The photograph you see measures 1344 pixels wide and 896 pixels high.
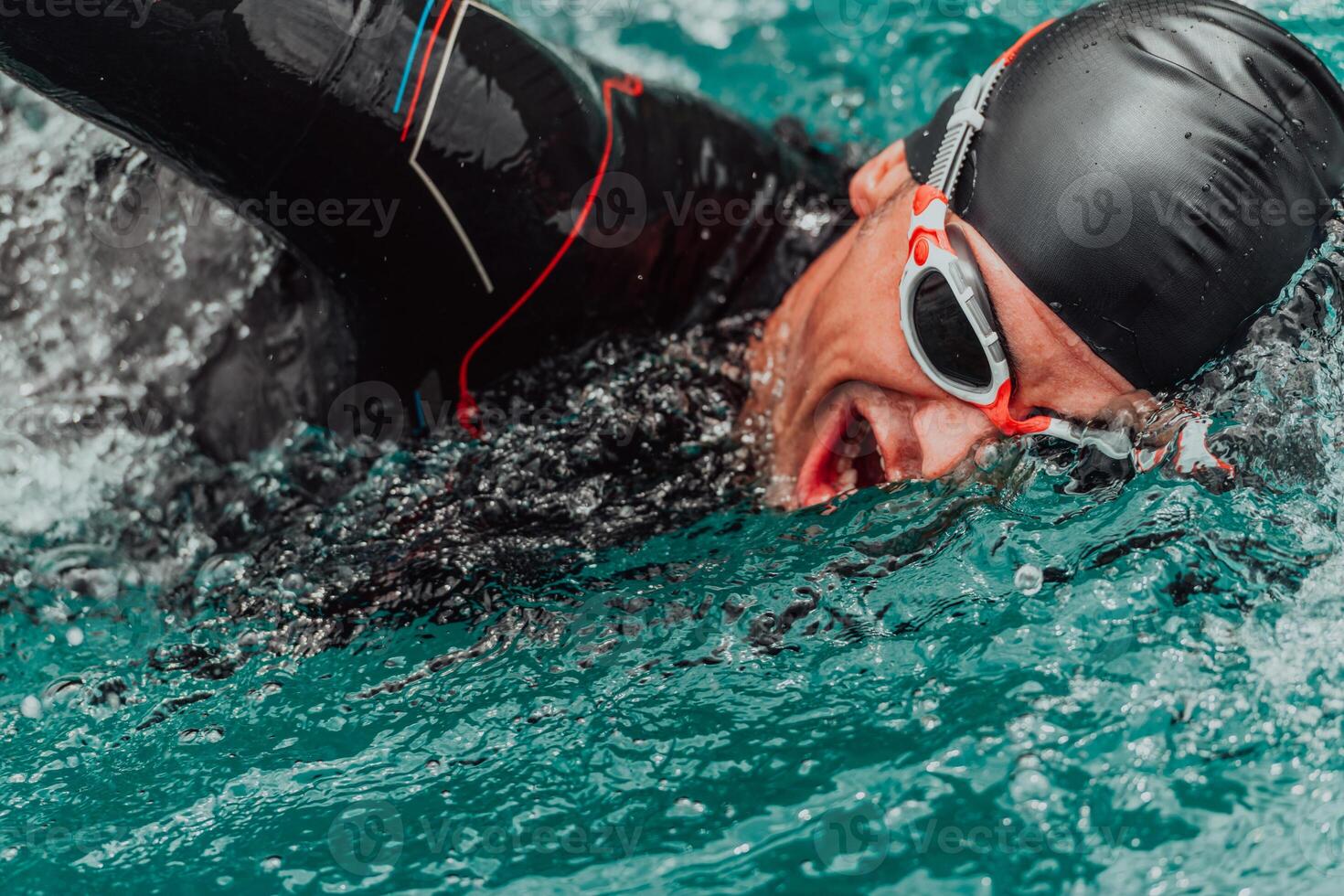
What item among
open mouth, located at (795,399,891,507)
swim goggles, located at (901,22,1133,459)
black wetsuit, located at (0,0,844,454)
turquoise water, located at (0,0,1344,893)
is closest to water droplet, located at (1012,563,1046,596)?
turquoise water, located at (0,0,1344,893)

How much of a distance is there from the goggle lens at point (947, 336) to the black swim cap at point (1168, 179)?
0.11 m

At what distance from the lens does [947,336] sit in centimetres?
194

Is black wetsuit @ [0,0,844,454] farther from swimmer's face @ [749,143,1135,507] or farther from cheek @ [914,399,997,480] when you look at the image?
cheek @ [914,399,997,480]

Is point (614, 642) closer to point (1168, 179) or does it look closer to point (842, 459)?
point (842, 459)

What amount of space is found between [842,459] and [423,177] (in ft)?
2.99

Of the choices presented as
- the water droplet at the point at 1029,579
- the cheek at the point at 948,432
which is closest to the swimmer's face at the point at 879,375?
the cheek at the point at 948,432

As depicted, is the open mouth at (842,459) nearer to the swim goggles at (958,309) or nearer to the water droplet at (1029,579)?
the swim goggles at (958,309)

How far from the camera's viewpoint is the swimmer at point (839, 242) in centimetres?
179

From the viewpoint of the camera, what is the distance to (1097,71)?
1.87 meters

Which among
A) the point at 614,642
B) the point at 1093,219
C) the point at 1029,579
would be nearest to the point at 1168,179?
the point at 1093,219

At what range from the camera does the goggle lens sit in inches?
75.6

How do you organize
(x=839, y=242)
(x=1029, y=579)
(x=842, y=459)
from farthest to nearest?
(x=839, y=242), (x=842, y=459), (x=1029, y=579)

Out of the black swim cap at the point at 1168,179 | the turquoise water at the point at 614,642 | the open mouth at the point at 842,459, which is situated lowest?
the turquoise water at the point at 614,642

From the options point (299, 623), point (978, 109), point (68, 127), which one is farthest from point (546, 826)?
point (68, 127)
